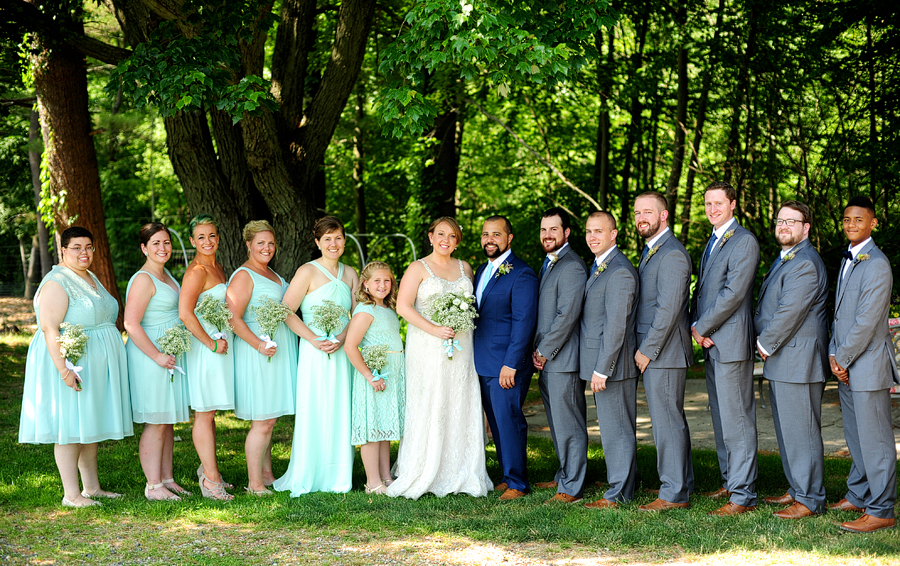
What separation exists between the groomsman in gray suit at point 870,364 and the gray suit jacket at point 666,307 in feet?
3.23

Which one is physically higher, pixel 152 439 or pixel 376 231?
pixel 376 231

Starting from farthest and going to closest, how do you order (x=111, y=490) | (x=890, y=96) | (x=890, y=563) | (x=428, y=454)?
(x=890, y=96) < (x=111, y=490) < (x=428, y=454) < (x=890, y=563)

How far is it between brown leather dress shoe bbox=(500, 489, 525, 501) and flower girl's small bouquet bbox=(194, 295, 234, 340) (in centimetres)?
253

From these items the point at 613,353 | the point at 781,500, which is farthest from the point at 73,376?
the point at 781,500

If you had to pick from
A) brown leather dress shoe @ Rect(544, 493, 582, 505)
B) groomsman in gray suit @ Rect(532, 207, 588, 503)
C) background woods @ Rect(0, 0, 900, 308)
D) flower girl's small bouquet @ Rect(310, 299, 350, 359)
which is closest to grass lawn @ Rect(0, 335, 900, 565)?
brown leather dress shoe @ Rect(544, 493, 582, 505)

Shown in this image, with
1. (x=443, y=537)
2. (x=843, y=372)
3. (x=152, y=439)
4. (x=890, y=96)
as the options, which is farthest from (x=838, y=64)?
(x=152, y=439)

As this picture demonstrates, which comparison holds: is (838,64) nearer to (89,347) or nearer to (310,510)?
(310,510)

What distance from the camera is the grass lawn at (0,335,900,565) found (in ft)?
15.3

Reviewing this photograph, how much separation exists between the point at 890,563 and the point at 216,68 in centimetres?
659

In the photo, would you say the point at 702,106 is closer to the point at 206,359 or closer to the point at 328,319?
the point at 328,319

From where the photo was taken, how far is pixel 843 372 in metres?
5.23

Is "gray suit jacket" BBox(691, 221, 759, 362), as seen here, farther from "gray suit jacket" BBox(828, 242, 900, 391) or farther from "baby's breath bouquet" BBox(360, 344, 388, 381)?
"baby's breath bouquet" BBox(360, 344, 388, 381)

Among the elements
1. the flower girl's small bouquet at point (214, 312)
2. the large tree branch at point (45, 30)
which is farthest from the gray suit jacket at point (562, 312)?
the large tree branch at point (45, 30)

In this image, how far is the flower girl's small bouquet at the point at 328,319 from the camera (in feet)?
20.0
